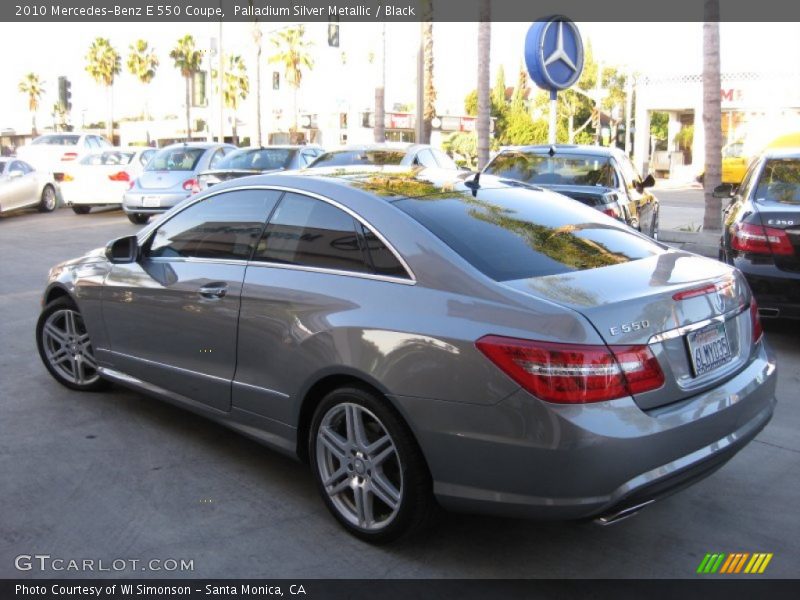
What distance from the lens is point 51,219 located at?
1825 centimetres

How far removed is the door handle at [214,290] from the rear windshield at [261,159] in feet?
33.7

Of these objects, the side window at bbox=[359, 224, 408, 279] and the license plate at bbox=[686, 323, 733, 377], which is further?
the side window at bbox=[359, 224, 408, 279]

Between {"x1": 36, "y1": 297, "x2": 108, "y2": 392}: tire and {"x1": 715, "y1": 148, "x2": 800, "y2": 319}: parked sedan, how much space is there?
4998mm

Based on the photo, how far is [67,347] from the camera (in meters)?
5.74

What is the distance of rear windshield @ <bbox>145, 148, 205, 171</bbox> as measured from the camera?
16375 millimetres

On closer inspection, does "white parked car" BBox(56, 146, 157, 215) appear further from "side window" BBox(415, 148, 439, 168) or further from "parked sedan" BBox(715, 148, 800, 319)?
"parked sedan" BBox(715, 148, 800, 319)

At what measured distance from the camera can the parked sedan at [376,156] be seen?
1205 cm

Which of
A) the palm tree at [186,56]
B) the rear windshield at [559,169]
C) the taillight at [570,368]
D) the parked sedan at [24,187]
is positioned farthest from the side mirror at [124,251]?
the palm tree at [186,56]

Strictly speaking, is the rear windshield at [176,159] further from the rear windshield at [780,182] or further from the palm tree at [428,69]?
the rear windshield at [780,182]

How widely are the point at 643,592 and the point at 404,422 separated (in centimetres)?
115

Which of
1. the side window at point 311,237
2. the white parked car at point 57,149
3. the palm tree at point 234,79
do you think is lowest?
the side window at point 311,237

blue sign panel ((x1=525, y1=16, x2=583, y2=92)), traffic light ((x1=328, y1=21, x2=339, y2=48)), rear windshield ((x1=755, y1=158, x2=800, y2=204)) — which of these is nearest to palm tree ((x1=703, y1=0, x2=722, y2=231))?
blue sign panel ((x1=525, y1=16, x2=583, y2=92))
